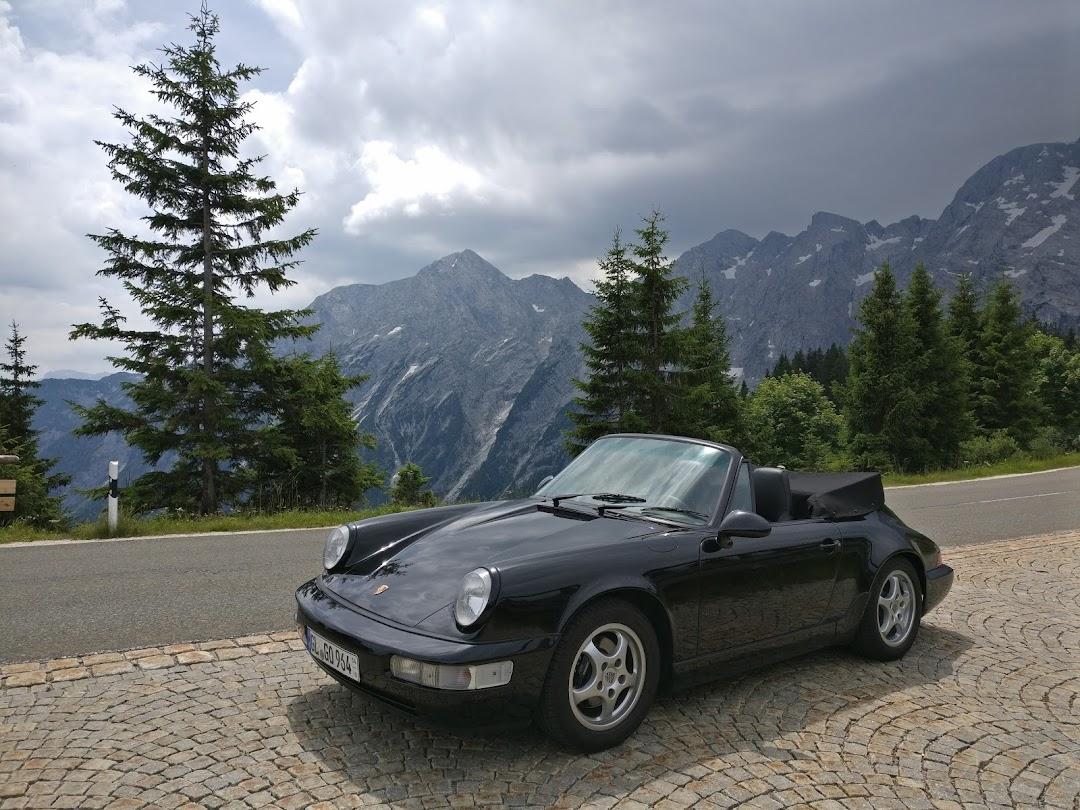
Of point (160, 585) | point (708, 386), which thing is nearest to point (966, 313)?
point (708, 386)

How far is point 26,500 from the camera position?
1461 cm

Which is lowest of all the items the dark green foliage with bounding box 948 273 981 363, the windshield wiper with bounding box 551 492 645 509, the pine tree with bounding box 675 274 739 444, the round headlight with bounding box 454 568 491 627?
the round headlight with bounding box 454 568 491 627

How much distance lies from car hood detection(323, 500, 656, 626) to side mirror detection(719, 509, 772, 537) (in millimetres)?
293

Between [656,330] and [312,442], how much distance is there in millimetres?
11835

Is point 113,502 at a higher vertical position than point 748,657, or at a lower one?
higher

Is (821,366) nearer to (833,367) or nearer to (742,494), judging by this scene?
(833,367)

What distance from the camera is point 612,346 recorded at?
2488cm

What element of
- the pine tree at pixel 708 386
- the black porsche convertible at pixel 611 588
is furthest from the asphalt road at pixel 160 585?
the pine tree at pixel 708 386

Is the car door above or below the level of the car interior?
below

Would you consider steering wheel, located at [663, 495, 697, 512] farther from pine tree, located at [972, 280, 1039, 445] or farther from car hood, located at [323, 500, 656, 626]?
pine tree, located at [972, 280, 1039, 445]

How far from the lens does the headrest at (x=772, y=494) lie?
4078 millimetres

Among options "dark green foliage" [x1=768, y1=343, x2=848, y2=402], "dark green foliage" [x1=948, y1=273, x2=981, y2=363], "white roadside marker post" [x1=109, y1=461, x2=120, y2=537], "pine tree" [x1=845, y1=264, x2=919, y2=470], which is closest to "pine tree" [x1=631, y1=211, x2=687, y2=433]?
"pine tree" [x1=845, y1=264, x2=919, y2=470]

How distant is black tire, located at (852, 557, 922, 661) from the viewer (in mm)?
4445

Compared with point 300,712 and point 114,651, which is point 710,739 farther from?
point 114,651
